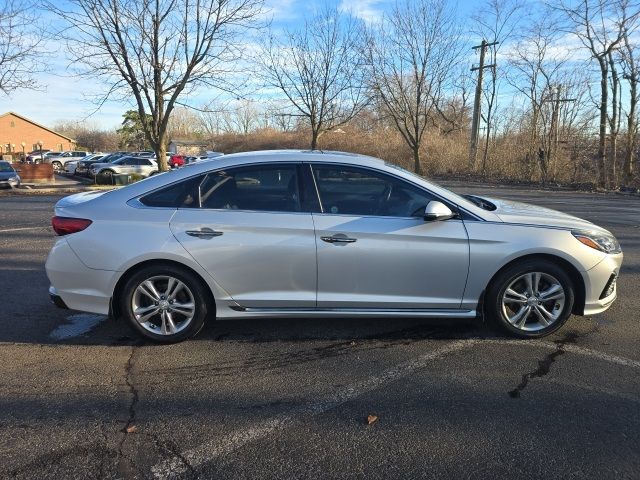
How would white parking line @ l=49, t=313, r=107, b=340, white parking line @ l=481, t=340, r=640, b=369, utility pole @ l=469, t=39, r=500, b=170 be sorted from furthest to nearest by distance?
utility pole @ l=469, t=39, r=500, b=170 → white parking line @ l=49, t=313, r=107, b=340 → white parking line @ l=481, t=340, r=640, b=369

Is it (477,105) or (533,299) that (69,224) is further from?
(477,105)

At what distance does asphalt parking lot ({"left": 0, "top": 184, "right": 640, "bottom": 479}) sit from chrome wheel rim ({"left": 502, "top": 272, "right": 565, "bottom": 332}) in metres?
0.20

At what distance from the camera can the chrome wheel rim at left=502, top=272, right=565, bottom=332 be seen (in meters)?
4.15

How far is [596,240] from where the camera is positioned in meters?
4.19

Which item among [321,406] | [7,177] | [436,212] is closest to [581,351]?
[436,212]

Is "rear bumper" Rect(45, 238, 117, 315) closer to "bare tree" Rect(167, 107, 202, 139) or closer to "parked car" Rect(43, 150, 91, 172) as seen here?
"parked car" Rect(43, 150, 91, 172)

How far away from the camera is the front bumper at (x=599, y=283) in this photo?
13.6ft

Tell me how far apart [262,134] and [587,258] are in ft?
238

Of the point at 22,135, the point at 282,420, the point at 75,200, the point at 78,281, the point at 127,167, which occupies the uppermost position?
the point at 22,135

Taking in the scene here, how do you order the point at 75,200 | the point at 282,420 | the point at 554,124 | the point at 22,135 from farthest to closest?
the point at 22,135 < the point at 554,124 < the point at 75,200 < the point at 282,420

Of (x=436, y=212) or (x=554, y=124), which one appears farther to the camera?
(x=554, y=124)

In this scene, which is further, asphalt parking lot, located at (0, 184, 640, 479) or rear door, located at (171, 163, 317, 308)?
rear door, located at (171, 163, 317, 308)

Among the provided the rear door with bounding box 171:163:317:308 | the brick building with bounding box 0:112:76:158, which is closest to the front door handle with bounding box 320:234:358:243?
the rear door with bounding box 171:163:317:308

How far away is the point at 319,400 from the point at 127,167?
105 feet
